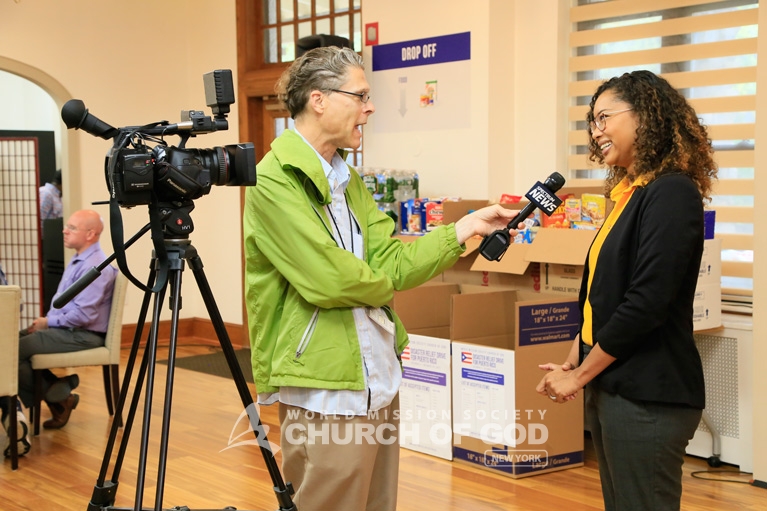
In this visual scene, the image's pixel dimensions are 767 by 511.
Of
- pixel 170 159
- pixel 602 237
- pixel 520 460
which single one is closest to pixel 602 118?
pixel 602 237

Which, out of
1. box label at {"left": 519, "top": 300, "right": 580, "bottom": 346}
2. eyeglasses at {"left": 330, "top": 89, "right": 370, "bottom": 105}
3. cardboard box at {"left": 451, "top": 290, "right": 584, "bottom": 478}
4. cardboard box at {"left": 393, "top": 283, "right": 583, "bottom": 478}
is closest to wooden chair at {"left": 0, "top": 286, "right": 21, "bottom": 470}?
cardboard box at {"left": 393, "top": 283, "right": 583, "bottom": 478}

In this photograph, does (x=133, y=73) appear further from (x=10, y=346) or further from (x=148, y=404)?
(x=148, y=404)

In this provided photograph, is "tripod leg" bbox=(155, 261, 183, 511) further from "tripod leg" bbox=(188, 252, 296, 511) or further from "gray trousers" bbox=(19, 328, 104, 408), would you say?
"gray trousers" bbox=(19, 328, 104, 408)

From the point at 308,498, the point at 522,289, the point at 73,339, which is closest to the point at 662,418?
the point at 308,498

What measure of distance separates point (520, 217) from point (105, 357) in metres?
3.48

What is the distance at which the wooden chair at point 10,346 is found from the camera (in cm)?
424

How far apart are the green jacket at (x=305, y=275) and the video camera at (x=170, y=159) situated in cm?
8

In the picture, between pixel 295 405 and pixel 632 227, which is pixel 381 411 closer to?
pixel 295 405

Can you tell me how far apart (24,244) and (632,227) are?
271 inches

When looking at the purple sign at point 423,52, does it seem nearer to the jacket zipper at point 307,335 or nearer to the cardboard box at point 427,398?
the cardboard box at point 427,398

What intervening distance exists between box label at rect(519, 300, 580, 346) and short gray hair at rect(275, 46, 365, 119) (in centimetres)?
198

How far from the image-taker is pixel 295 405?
2.11m

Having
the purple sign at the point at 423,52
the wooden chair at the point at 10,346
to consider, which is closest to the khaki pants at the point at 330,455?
the wooden chair at the point at 10,346

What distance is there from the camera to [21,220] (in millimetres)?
7953
